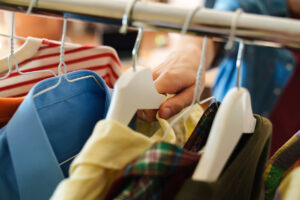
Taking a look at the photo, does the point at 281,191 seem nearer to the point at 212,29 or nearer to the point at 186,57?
the point at 212,29

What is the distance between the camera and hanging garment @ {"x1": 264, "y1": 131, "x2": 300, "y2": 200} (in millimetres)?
353

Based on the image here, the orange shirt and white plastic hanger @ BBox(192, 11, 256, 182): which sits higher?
white plastic hanger @ BBox(192, 11, 256, 182)

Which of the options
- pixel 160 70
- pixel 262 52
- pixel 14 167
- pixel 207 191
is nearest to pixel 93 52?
pixel 160 70

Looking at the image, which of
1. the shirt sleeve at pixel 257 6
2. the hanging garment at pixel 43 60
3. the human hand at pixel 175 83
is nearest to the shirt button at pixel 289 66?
the shirt sleeve at pixel 257 6

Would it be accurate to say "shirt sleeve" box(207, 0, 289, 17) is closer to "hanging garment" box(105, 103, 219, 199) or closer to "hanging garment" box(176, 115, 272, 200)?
"hanging garment" box(176, 115, 272, 200)

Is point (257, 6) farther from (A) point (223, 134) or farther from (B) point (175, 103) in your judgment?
(A) point (223, 134)

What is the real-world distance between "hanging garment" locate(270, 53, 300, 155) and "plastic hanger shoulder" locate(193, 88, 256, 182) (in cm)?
115

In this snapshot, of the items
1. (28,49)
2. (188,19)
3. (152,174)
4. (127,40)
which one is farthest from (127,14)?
(127,40)

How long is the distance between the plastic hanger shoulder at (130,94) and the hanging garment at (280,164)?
6.9 inches

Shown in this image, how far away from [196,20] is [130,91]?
106mm

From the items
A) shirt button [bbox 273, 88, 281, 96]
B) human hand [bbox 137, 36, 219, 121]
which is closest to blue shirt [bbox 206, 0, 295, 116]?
shirt button [bbox 273, 88, 281, 96]

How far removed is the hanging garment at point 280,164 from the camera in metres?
0.35

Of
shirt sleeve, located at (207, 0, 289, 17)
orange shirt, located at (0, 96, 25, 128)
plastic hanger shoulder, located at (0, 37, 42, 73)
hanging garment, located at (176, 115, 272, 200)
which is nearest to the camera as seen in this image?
hanging garment, located at (176, 115, 272, 200)

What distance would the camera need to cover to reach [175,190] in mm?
286
